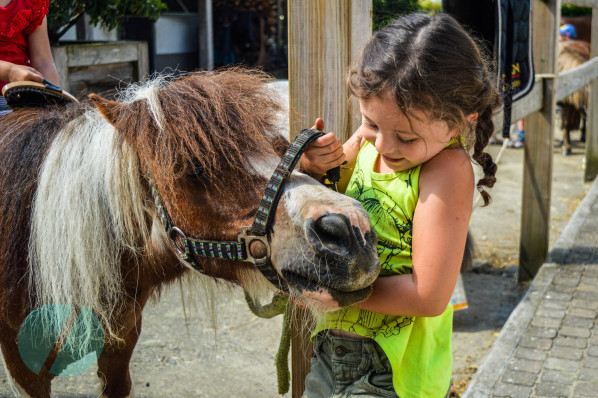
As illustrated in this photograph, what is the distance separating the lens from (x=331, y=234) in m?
1.36

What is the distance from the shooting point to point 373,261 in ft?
4.42

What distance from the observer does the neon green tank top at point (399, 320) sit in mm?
1495

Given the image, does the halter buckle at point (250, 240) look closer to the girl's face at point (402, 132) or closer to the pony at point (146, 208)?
the pony at point (146, 208)

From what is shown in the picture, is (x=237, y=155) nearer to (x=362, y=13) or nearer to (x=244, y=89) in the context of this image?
(x=244, y=89)

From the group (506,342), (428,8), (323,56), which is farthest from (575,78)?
(323,56)

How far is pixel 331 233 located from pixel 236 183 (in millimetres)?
341

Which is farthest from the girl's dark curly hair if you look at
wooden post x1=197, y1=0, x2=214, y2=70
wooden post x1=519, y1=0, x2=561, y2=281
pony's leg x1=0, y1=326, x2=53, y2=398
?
wooden post x1=197, y1=0, x2=214, y2=70

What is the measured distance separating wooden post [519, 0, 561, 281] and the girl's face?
351 centimetres

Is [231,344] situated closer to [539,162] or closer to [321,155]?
[321,155]

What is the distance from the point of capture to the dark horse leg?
2.20 meters

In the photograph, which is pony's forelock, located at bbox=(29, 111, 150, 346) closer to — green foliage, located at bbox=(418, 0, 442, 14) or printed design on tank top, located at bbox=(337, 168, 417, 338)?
printed design on tank top, located at bbox=(337, 168, 417, 338)

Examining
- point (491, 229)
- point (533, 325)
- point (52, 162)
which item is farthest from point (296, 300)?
point (491, 229)

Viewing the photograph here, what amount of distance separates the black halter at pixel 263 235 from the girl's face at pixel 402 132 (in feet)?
0.63

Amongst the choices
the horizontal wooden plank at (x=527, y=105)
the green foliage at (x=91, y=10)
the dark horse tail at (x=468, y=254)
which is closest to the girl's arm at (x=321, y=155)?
the horizontal wooden plank at (x=527, y=105)
